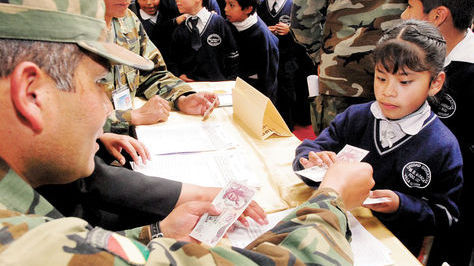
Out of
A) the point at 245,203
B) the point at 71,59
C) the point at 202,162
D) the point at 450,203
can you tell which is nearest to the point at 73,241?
the point at 71,59

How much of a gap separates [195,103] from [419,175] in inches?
45.5

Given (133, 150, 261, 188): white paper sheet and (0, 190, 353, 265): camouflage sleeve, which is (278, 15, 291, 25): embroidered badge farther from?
(0, 190, 353, 265): camouflage sleeve

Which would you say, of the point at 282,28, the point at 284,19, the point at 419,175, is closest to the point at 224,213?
the point at 419,175

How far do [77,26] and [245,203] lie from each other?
26.0 inches

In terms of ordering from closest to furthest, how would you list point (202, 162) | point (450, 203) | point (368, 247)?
point (368, 247) < point (450, 203) < point (202, 162)

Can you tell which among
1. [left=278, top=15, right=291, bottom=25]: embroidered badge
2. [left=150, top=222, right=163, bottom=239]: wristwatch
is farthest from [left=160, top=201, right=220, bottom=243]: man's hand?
[left=278, top=15, right=291, bottom=25]: embroidered badge

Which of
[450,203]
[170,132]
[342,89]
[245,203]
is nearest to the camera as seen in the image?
[245,203]

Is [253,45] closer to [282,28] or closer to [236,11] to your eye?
[236,11]

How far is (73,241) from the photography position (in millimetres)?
538

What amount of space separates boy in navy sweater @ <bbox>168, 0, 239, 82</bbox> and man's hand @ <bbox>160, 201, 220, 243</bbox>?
207 cm

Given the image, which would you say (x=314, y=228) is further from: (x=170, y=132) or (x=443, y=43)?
(x=170, y=132)

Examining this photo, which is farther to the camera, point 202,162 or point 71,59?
point 202,162

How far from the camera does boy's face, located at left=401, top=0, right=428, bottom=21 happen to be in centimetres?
152

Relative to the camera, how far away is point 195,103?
1.94 meters
